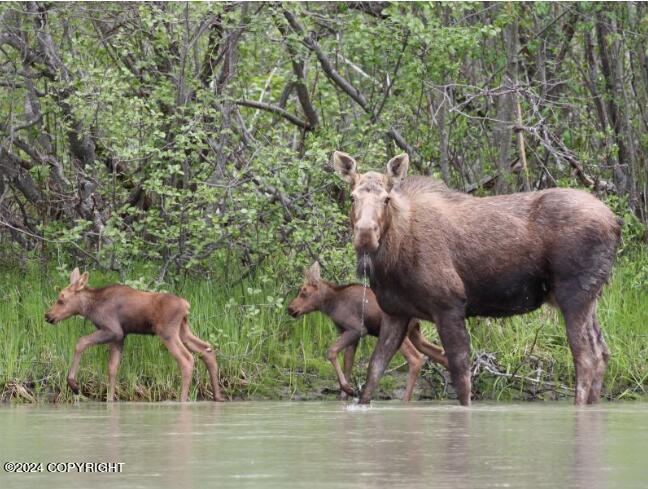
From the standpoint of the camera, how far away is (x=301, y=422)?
947 cm

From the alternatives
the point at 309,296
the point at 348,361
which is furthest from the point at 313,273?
the point at 348,361

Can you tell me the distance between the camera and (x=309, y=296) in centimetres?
1380

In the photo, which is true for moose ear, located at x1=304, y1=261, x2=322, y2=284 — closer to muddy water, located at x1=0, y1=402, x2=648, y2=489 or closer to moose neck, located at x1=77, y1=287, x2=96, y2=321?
moose neck, located at x1=77, y1=287, x2=96, y2=321

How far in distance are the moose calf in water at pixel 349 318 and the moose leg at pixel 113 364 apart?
186 cm

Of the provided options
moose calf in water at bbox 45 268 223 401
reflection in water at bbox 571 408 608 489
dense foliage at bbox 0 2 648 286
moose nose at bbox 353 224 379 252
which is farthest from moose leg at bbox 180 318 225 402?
reflection in water at bbox 571 408 608 489

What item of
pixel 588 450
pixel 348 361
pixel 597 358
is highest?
pixel 588 450

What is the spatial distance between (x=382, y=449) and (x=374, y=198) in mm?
3880

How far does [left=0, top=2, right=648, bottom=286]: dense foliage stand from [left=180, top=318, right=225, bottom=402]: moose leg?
838 millimetres

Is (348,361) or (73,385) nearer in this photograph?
(73,385)

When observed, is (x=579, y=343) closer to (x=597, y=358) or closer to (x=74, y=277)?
(x=597, y=358)

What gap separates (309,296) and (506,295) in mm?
2567

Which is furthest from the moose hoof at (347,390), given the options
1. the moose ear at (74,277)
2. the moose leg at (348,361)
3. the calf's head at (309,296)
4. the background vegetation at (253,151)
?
the moose ear at (74,277)

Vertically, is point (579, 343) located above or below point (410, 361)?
above

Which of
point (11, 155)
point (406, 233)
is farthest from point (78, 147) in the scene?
point (406, 233)
